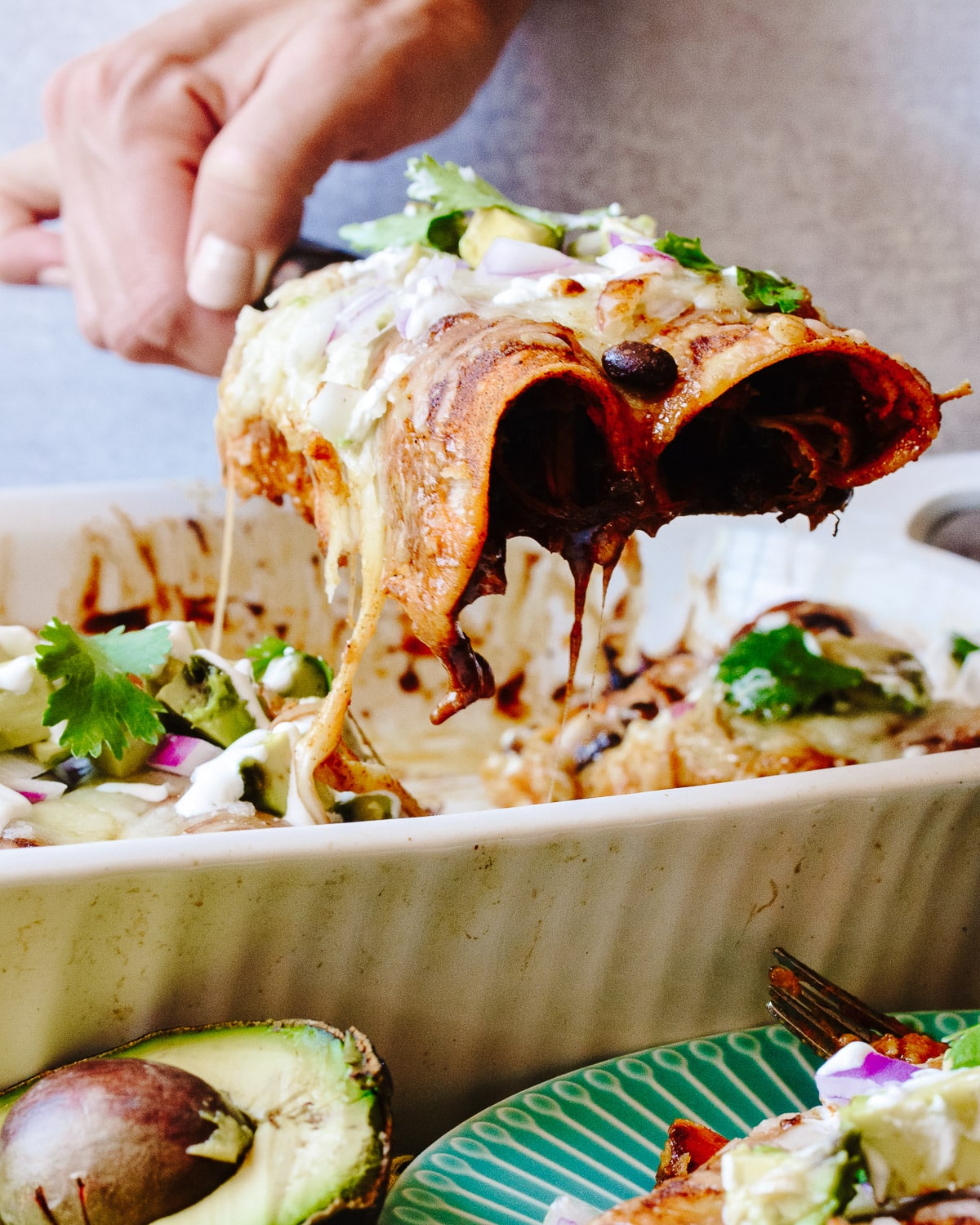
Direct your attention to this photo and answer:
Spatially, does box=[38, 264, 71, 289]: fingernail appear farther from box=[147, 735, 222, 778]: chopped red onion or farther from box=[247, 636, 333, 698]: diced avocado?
box=[147, 735, 222, 778]: chopped red onion

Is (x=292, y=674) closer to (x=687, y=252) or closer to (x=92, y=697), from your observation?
(x=92, y=697)

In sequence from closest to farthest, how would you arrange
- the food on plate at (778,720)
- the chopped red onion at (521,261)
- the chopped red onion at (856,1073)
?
the chopped red onion at (856,1073) < the chopped red onion at (521,261) < the food on plate at (778,720)

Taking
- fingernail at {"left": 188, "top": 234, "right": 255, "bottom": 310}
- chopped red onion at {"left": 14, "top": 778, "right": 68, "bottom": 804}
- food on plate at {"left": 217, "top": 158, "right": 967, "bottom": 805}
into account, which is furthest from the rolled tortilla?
fingernail at {"left": 188, "top": 234, "right": 255, "bottom": 310}

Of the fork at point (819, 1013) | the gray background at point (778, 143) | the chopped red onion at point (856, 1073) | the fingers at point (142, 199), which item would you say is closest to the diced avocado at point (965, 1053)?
the chopped red onion at point (856, 1073)

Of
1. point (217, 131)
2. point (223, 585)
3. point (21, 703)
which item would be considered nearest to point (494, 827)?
point (21, 703)

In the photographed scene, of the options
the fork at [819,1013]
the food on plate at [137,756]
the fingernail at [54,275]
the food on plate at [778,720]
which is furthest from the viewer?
the fingernail at [54,275]

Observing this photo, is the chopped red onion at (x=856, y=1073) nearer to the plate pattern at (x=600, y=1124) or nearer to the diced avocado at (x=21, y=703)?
the plate pattern at (x=600, y=1124)

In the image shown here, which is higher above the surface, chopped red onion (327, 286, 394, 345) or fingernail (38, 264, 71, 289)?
chopped red onion (327, 286, 394, 345)
